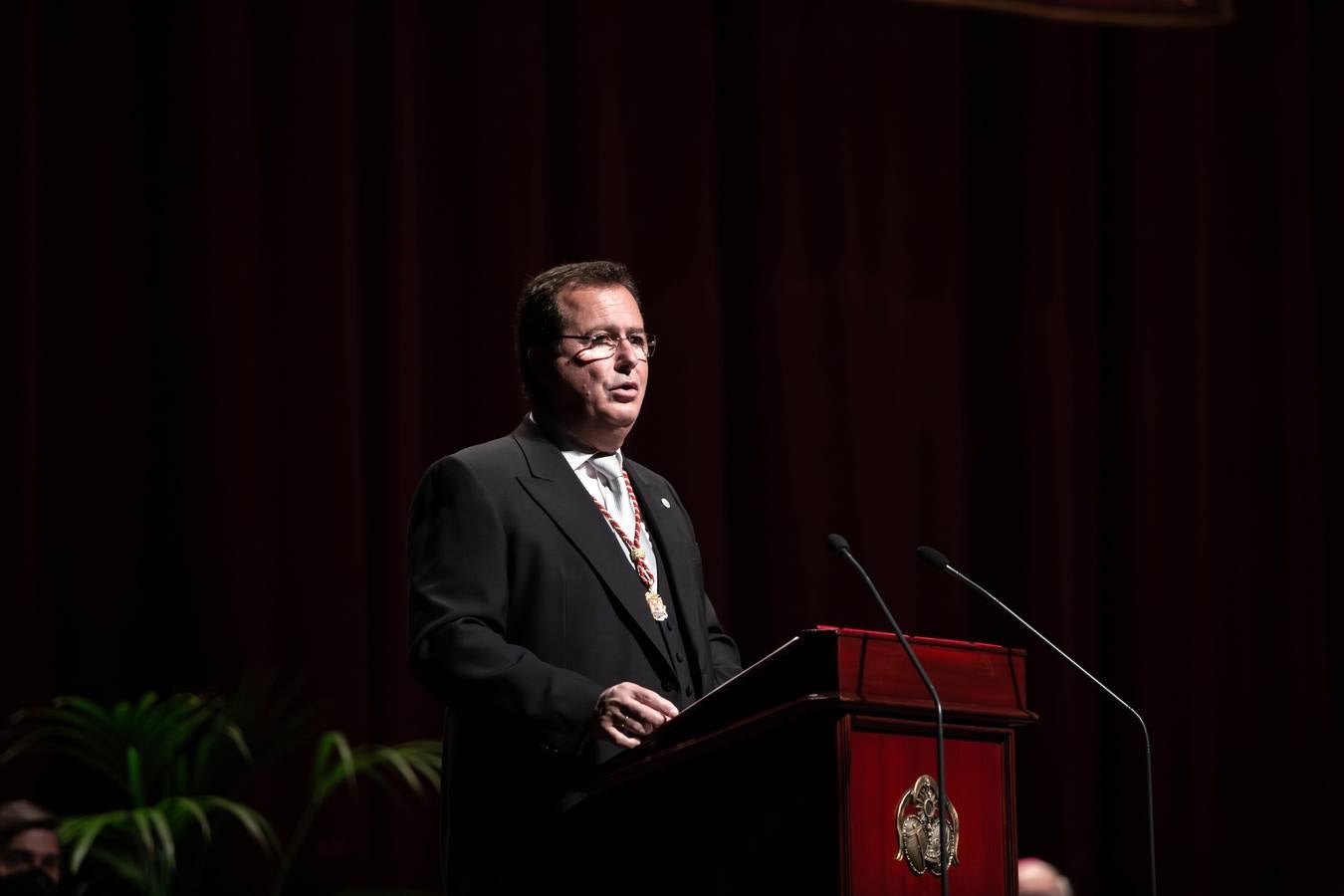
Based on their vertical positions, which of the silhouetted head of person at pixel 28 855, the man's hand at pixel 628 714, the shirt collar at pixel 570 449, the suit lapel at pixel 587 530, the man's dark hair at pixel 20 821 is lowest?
the silhouetted head of person at pixel 28 855

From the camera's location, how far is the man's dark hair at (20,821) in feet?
8.29

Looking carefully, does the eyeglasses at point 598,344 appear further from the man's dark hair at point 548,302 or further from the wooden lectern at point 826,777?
the wooden lectern at point 826,777

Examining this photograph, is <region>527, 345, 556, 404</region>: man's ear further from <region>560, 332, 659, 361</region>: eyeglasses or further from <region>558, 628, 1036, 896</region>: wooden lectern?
<region>558, 628, 1036, 896</region>: wooden lectern

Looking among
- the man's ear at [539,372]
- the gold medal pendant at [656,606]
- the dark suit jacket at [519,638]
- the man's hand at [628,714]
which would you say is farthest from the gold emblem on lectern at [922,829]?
the man's ear at [539,372]

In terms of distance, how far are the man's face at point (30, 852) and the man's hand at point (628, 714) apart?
97 cm

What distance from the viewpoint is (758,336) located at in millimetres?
4809

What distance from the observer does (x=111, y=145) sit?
420 centimetres

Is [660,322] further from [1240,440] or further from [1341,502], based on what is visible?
[1341,502]

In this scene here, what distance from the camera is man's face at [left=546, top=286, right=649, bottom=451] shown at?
2549mm

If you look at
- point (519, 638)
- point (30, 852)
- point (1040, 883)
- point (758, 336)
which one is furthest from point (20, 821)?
point (758, 336)

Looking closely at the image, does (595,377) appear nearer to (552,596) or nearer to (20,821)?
(552,596)

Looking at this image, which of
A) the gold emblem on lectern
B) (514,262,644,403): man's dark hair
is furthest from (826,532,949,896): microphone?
(514,262,644,403): man's dark hair

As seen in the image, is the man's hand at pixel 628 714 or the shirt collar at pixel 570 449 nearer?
the man's hand at pixel 628 714

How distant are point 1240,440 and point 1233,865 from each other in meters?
1.32
